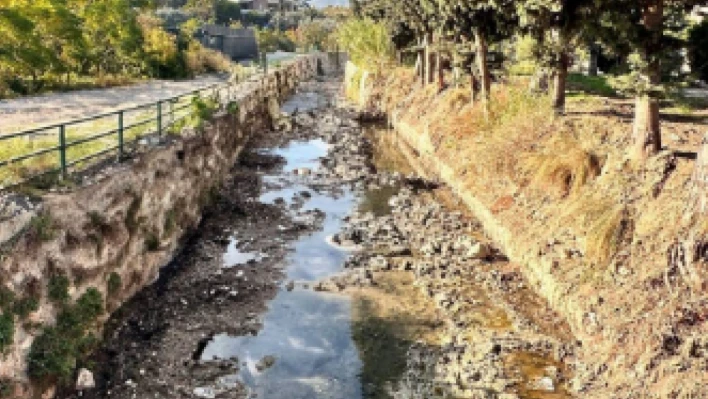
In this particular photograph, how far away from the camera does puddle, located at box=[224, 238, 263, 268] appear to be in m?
18.4

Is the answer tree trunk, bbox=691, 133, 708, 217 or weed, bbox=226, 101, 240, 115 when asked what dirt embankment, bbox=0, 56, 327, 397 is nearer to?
weed, bbox=226, 101, 240, 115

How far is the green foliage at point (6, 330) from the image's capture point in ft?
31.8

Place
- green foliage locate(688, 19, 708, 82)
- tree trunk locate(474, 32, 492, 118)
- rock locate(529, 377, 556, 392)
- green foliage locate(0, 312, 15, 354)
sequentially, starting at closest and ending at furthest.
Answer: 1. green foliage locate(0, 312, 15, 354)
2. rock locate(529, 377, 556, 392)
3. green foliage locate(688, 19, 708, 82)
4. tree trunk locate(474, 32, 492, 118)

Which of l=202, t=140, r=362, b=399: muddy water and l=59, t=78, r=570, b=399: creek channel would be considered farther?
l=202, t=140, r=362, b=399: muddy water

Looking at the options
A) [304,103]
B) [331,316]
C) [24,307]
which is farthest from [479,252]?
[304,103]

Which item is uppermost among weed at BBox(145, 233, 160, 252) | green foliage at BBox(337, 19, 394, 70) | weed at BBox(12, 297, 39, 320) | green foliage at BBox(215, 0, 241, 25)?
green foliage at BBox(215, 0, 241, 25)

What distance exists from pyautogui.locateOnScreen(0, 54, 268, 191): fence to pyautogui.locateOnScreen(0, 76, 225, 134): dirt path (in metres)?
1.55

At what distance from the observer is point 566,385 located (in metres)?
12.3

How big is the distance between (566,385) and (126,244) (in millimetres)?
9760

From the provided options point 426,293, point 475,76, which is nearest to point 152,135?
point 426,293

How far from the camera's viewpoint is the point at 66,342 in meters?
11.4

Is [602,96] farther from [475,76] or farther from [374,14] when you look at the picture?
[374,14]

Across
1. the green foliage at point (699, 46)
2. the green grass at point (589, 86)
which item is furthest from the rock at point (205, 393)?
the green grass at point (589, 86)

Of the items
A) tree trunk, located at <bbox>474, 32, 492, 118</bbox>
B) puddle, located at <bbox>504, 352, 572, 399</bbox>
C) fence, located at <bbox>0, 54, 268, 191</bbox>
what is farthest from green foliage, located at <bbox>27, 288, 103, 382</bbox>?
tree trunk, located at <bbox>474, 32, 492, 118</bbox>
